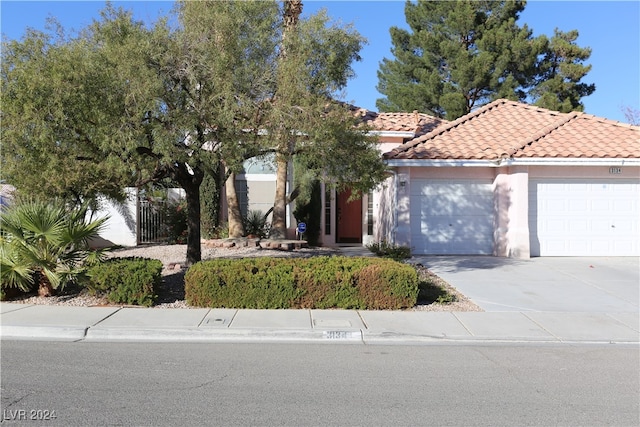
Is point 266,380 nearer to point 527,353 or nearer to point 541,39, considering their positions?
point 527,353

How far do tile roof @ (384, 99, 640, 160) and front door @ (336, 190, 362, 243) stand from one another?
12.9ft

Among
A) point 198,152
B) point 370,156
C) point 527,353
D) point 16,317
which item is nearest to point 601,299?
point 527,353

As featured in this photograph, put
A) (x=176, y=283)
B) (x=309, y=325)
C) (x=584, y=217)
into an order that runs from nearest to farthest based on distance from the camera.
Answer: (x=309, y=325) → (x=176, y=283) → (x=584, y=217)

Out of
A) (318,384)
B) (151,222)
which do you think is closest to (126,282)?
(318,384)

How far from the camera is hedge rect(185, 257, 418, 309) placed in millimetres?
8953

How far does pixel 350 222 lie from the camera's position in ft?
62.4

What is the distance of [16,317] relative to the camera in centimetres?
816

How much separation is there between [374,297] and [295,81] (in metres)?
3.88

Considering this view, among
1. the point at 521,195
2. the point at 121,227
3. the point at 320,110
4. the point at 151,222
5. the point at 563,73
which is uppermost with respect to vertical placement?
the point at 563,73

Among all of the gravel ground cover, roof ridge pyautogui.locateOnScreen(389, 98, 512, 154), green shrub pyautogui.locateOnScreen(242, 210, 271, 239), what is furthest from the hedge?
green shrub pyautogui.locateOnScreen(242, 210, 271, 239)

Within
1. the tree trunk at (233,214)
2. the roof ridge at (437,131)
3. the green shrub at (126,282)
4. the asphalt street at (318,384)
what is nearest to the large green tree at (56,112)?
the green shrub at (126,282)

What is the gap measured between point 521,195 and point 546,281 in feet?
11.7

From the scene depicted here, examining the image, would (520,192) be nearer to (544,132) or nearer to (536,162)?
(536,162)

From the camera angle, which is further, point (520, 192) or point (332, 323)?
point (520, 192)
